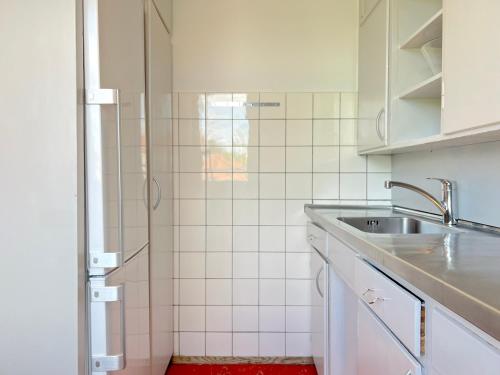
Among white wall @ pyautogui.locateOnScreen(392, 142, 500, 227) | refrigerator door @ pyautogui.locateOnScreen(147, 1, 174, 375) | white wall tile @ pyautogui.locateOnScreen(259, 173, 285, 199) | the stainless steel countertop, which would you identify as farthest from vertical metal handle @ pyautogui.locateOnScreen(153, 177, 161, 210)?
white wall @ pyautogui.locateOnScreen(392, 142, 500, 227)

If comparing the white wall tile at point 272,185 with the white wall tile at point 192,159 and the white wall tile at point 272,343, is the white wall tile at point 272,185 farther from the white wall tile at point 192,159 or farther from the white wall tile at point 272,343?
the white wall tile at point 272,343

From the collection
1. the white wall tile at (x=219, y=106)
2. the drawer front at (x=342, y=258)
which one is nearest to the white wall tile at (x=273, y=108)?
the white wall tile at (x=219, y=106)

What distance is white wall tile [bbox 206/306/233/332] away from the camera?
2344 millimetres

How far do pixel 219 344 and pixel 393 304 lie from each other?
1646 millimetres

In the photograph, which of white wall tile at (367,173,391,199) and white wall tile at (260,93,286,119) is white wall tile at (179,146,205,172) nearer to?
white wall tile at (260,93,286,119)

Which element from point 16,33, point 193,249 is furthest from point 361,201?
point 16,33

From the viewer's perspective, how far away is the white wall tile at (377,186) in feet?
7.64

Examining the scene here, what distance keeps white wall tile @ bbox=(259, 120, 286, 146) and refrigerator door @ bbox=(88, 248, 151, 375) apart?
3.66ft

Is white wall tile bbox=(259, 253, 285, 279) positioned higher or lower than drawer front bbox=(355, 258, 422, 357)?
lower

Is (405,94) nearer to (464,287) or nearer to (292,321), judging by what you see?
(464,287)

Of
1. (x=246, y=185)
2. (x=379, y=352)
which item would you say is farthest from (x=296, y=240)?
(x=379, y=352)

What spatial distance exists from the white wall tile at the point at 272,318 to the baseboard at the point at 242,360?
0.18 m

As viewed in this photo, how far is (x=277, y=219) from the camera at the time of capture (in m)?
2.33

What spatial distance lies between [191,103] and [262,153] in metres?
0.53
